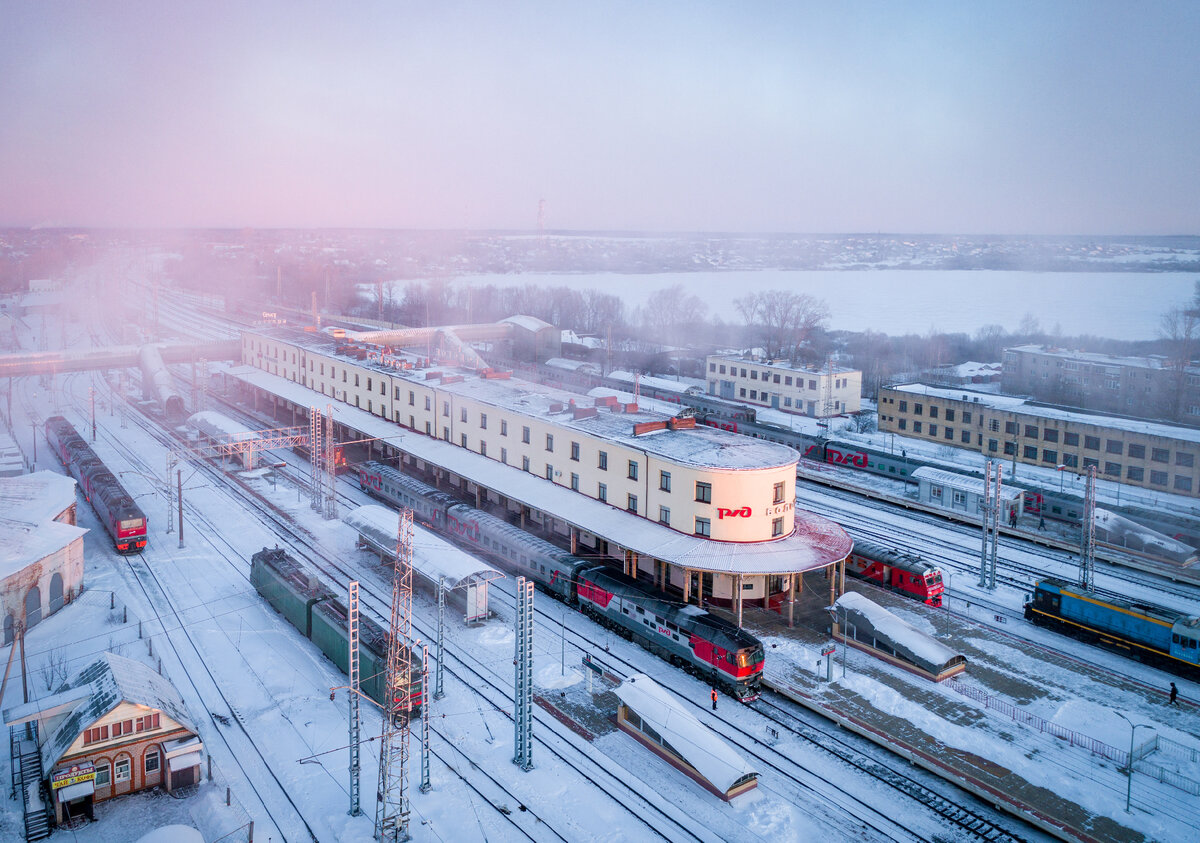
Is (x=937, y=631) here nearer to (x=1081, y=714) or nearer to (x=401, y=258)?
(x=1081, y=714)

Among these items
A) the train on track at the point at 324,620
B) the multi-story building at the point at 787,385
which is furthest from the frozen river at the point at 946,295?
the train on track at the point at 324,620

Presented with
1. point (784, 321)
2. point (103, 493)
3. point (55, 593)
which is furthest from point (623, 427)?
point (784, 321)

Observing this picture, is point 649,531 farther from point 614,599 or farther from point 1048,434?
point 1048,434

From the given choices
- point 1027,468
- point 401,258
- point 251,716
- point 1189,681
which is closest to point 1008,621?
point 1189,681

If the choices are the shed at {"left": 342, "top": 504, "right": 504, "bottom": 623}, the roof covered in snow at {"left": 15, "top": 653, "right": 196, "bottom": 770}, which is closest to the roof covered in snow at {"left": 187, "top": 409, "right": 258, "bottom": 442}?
the shed at {"left": 342, "top": 504, "right": 504, "bottom": 623}

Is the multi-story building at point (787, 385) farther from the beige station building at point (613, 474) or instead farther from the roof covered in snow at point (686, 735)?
the roof covered in snow at point (686, 735)

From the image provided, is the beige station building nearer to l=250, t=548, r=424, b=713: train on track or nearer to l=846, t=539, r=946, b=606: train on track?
l=846, t=539, r=946, b=606: train on track
